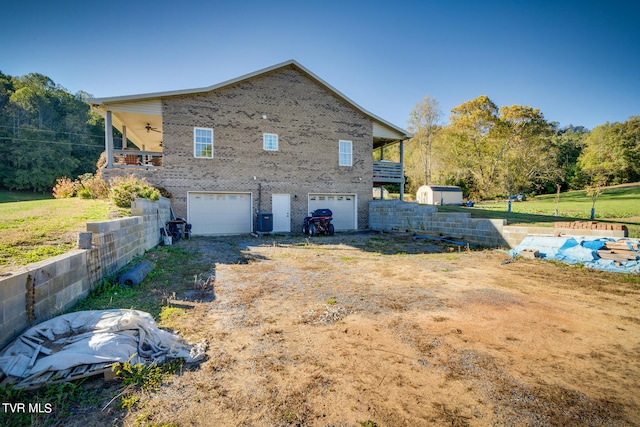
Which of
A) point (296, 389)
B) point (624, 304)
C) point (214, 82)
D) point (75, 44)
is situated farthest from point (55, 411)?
point (75, 44)

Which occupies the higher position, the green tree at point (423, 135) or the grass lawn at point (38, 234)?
the green tree at point (423, 135)

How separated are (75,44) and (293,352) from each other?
676 inches

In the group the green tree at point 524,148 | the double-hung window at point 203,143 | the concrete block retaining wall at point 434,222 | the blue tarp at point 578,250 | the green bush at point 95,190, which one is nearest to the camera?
the blue tarp at point 578,250

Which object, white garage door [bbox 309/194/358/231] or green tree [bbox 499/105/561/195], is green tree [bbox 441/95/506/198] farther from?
white garage door [bbox 309/194/358/231]

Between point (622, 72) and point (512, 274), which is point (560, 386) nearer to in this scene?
point (512, 274)

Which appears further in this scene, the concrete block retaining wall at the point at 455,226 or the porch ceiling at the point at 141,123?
the porch ceiling at the point at 141,123

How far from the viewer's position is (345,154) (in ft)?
56.1

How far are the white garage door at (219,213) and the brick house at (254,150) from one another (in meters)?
0.05

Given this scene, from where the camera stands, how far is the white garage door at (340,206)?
1653 cm

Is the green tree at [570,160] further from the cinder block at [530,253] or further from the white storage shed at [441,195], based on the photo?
the cinder block at [530,253]

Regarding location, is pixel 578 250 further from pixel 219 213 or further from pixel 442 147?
pixel 442 147

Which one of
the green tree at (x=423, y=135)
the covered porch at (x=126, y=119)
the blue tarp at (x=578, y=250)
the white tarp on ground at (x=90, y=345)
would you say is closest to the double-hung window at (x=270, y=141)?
the covered porch at (x=126, y=119)

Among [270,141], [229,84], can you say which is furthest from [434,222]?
[229,84]

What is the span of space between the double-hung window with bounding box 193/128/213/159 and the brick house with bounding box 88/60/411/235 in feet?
0.15
